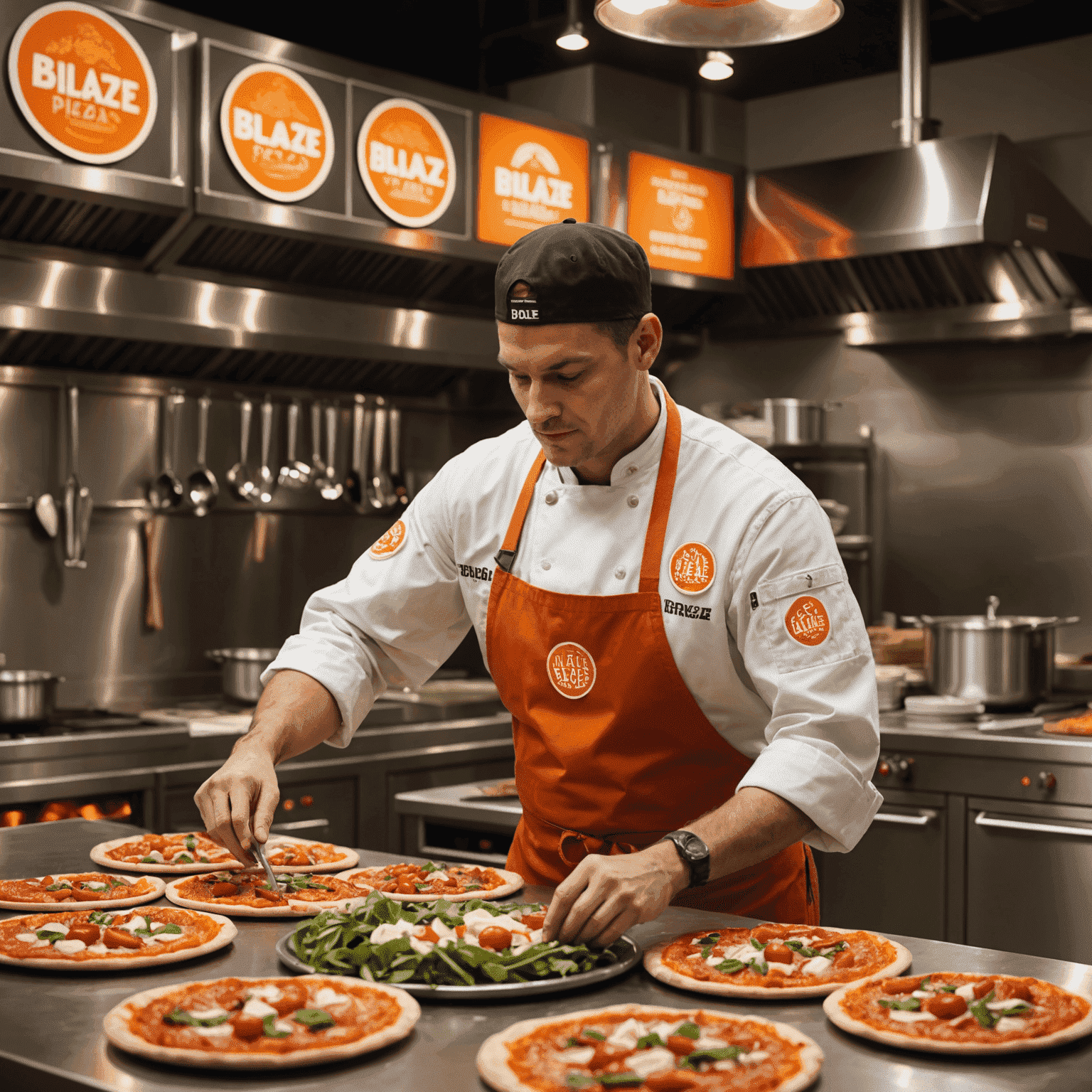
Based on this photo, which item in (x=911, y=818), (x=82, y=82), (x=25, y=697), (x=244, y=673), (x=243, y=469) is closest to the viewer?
(x=82, y=82)

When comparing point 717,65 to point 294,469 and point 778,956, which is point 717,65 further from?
point 778,956

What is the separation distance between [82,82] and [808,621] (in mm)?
2591

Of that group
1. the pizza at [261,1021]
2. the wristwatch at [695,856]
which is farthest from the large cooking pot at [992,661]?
the pizza at [261,1021]

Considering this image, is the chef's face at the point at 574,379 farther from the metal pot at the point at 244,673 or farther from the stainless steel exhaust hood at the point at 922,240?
the stainless steel exhaust hood at the point at 922,240

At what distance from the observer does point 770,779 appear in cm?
172

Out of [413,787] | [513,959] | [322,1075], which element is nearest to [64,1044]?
[322,1075]

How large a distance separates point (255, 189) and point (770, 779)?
2.74 meters

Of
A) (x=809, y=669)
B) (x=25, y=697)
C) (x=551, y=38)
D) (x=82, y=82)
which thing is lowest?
(x=25, y=697)

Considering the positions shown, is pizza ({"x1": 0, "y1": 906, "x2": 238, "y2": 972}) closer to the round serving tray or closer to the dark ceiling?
the round serving tray

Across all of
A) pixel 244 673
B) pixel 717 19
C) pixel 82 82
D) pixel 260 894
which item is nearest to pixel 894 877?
pixel 244 673

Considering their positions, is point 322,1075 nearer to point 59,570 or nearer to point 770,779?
point 770,779

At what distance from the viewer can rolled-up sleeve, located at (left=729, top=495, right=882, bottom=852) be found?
174 centimetres

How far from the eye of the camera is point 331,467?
4910 mm

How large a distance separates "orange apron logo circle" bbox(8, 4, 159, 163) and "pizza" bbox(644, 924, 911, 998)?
107 inches
